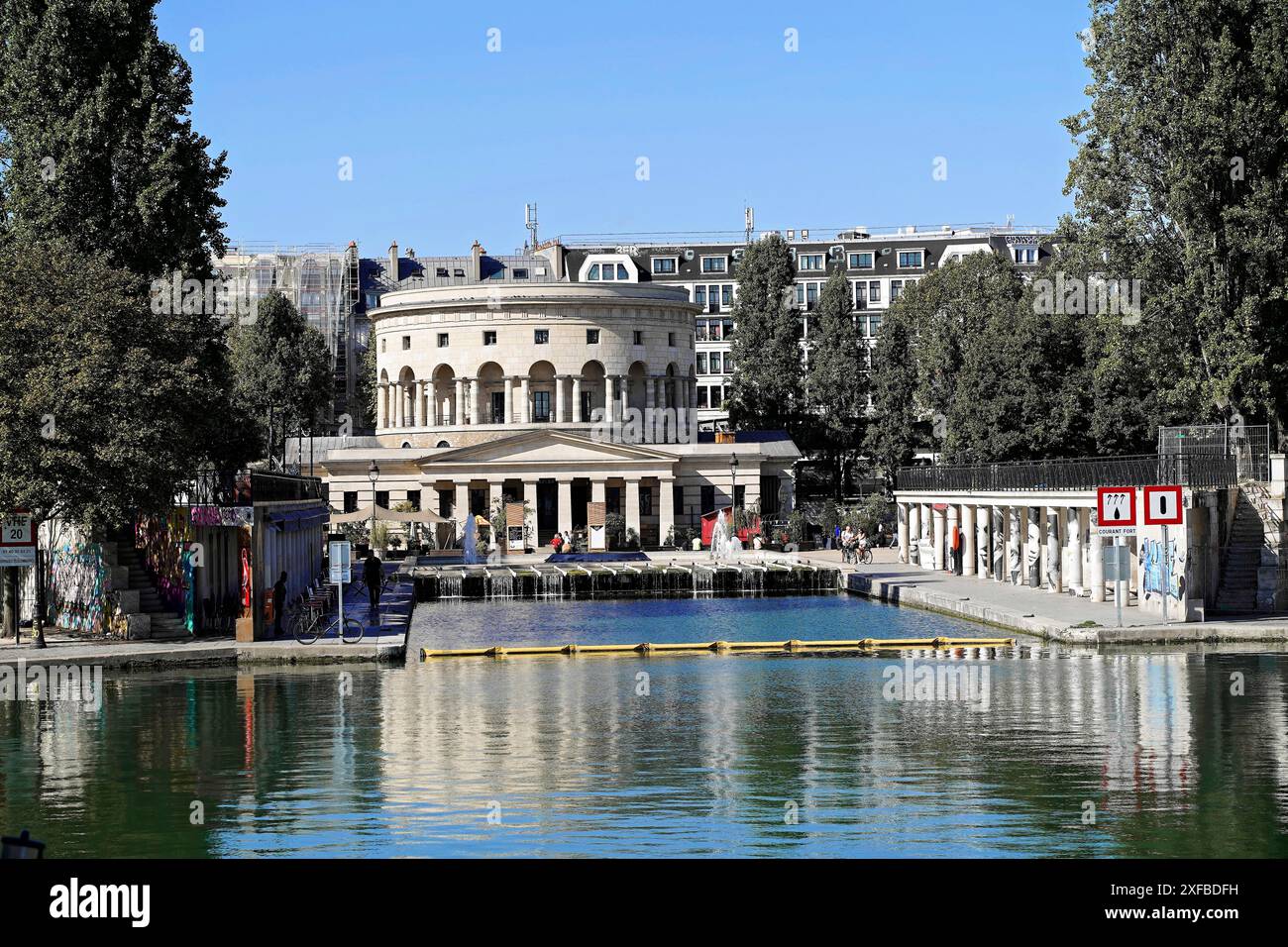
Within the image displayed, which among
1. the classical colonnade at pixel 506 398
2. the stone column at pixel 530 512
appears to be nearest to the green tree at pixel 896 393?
the classical colonnade at pixel 506 398

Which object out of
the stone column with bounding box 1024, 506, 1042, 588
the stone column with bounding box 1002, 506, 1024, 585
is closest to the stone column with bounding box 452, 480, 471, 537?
the stone column with bounding box 1002, 506, 1024, 585

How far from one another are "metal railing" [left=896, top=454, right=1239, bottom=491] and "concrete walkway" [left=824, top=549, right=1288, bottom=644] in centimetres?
379

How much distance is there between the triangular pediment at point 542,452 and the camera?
100562 mm

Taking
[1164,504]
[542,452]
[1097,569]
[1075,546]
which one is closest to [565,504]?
[542,452]

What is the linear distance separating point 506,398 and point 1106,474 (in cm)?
6633

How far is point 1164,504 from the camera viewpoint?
42812 millimetres

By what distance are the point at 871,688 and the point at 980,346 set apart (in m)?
49.9

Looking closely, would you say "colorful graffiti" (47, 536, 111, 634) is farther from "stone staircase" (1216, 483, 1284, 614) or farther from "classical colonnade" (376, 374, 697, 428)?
"classical colonnade" (376, 374, 697, 428)

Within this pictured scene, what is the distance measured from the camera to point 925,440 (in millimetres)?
104125

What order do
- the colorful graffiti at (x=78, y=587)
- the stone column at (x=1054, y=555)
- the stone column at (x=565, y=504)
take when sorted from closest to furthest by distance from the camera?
the colorful graffiti at (x=78, y=587)
the stone column at (x=1054, y=555)
the stone column at (x=565, y=504)

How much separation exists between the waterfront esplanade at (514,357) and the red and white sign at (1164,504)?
7033 centimetres

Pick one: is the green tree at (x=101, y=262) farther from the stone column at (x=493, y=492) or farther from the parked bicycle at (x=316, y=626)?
the stone column at (x=493, y=492)

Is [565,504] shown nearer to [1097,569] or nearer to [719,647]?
[1097,569]
